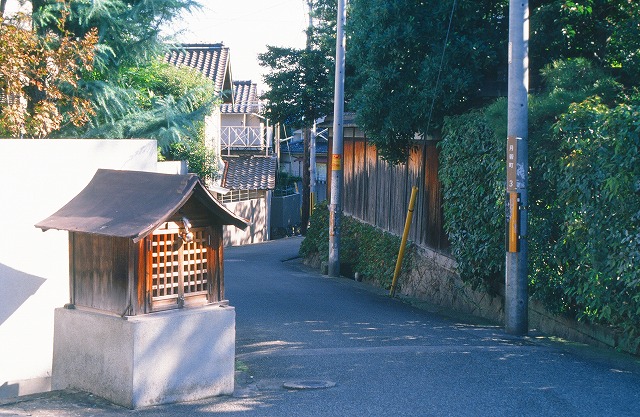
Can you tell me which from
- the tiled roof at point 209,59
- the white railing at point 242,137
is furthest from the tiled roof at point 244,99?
the tiled roof at point 209,59

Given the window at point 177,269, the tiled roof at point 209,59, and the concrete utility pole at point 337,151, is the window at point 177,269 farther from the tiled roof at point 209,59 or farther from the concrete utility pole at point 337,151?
the tiled roof at point 209,59

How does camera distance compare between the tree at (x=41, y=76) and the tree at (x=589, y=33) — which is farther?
the tree at (x=589, y=33)

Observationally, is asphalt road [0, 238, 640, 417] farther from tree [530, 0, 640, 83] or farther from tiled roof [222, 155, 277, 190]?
tiled roof [222, 155, 277, 190]

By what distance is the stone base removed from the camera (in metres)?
6.82

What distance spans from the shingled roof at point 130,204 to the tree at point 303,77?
1584 centimetres

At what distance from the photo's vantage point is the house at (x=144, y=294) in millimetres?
6863

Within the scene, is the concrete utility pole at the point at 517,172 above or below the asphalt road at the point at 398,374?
above

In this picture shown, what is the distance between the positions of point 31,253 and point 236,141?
32.9 metres

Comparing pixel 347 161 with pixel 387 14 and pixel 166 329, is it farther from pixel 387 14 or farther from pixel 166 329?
pixel 166 329

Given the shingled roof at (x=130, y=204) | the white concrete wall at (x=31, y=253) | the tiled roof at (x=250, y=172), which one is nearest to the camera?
the shingled roof at (x=130, y=204)

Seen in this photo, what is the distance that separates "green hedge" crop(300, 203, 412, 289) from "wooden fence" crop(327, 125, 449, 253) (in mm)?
341

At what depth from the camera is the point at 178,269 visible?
7262 mm

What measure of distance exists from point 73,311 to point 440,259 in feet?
30.0

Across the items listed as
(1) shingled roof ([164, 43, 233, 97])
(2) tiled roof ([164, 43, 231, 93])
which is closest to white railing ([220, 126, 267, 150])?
(1) shingled roof ([164, 43, 233, 97])
